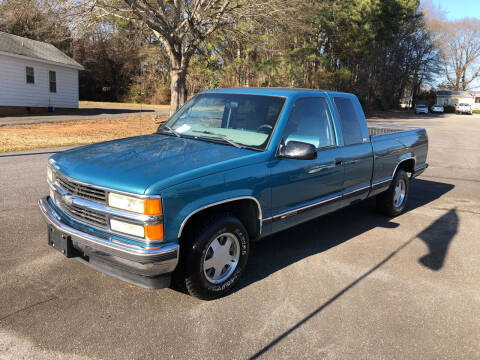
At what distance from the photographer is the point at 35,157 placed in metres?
10.7

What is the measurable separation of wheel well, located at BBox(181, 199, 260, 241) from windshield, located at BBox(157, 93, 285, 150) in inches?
23.6

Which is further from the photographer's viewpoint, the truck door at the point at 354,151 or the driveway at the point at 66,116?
the driveway at the point at 66,116

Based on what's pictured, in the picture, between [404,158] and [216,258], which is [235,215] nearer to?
[216,258]

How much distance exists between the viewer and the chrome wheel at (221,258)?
3.71m

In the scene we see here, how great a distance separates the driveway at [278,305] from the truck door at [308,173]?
0.62 metres

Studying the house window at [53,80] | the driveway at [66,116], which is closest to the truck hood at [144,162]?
the driveway at [66,116]

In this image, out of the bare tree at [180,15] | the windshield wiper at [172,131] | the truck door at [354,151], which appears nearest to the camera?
→ the windshield wiper at [172,131]

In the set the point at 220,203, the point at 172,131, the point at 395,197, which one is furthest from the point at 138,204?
the point at 395,197

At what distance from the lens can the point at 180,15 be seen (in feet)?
59.6

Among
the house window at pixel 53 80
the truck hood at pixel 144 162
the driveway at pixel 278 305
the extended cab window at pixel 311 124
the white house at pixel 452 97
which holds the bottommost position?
the driveway at pixel 278 305

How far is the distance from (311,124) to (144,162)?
206 centimetres

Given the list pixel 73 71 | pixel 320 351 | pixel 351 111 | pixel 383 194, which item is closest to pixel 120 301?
pixel 320 351

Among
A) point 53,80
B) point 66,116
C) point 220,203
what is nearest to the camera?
point 220,203

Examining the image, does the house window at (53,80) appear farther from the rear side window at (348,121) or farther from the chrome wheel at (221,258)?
the chrome wheel at (221,258)
